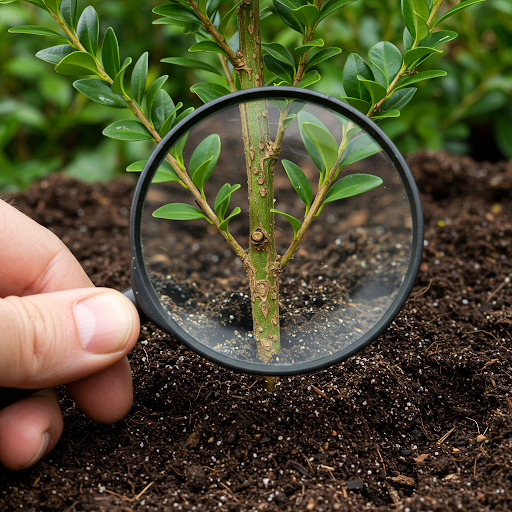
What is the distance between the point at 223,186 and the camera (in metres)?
1.16

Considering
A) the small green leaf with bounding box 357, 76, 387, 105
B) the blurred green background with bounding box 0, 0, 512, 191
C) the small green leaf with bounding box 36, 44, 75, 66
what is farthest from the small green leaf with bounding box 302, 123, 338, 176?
the blurred green background with bounding box 0, 0, 512, 191

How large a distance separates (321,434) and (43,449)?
580 millimetres

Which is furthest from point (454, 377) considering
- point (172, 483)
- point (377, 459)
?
point (172, 483)

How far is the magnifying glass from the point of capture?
1.00 m

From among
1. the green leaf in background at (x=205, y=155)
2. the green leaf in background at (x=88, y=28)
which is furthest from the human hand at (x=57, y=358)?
the green leaf in background at (x=88, y=28)

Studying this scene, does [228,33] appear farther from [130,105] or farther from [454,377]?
[454,377]

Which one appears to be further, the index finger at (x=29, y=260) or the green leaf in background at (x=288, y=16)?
the index finger at (x=29, y=260)

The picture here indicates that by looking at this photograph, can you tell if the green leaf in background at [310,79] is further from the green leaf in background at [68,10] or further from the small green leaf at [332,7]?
the green leaf in background at [68,10]

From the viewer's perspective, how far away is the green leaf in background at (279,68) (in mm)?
1074

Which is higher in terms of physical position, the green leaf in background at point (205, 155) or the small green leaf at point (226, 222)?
the green leaf in background at point (205, 155)

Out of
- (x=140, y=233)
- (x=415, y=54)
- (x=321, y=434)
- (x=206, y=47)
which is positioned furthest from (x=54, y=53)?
(x=321, y=434)

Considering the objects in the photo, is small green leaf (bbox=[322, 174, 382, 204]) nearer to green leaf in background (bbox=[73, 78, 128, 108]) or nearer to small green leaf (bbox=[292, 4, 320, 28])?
small green leaf (bbox=[292, 4, 320, 28])

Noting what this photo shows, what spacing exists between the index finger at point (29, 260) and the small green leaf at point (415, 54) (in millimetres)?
949

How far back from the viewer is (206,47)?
1032mm
